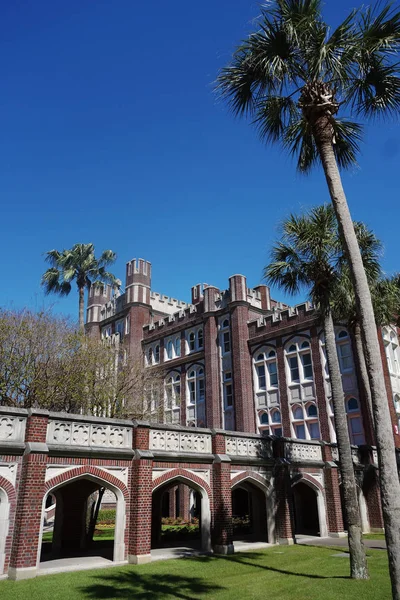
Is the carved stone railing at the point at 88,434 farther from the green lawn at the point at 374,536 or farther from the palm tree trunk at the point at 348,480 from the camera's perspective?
the green lawn at the point at 374,536

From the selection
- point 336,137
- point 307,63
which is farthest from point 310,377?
point 307,63

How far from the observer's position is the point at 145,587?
1276 cm

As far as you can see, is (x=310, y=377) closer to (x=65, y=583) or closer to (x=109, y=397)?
(x=109, y=397)

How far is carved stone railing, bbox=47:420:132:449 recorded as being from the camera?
51.4 ft

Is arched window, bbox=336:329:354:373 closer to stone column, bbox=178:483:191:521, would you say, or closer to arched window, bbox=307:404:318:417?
arched window, bbox=307:404:318:417

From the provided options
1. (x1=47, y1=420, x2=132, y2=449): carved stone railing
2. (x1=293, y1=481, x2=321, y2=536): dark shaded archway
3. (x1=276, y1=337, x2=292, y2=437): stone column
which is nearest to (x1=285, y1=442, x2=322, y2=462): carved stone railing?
(x1=293, y1=481, x2=321, y2=536): dark shaded archway

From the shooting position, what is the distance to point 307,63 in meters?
12.6

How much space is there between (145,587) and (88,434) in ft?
17.3

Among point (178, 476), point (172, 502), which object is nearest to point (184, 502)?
point (172, 502)

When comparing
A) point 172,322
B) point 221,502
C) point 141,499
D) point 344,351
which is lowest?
point 221,502

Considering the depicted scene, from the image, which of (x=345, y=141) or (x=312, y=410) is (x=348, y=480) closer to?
(x=345, y=141)

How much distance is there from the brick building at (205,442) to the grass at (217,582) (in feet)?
4.55

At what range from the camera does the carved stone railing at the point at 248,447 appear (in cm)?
2116

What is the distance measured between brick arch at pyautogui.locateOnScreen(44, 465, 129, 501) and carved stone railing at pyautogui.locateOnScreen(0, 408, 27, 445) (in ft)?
5.51
